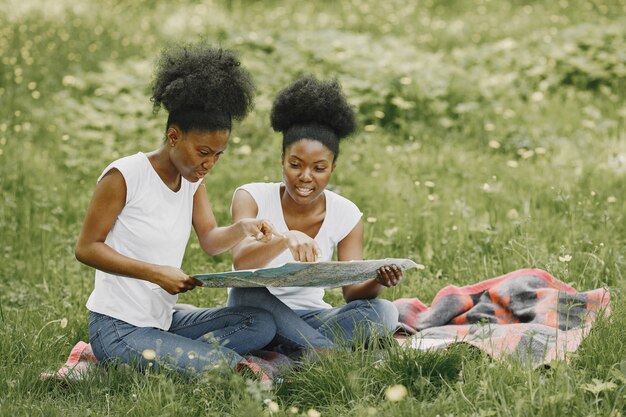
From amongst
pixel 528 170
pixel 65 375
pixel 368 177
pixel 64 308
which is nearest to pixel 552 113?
pixel 528 170

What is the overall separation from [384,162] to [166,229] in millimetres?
3003

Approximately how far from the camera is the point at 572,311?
383 cm

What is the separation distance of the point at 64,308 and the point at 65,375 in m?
0.83

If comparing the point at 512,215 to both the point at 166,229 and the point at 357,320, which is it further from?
the point at 166,229

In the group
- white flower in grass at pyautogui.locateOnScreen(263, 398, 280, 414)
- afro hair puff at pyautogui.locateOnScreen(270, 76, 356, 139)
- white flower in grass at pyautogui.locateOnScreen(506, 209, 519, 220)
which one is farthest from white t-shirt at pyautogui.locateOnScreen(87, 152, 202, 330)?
white flower in grass at pyautogui.locateOnScreen(506, 209, 519, 220)

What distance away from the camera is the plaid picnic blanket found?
359 cm

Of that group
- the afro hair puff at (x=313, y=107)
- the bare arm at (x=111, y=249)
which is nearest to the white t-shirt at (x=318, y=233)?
the afro hair puff at (x=313, y=107)

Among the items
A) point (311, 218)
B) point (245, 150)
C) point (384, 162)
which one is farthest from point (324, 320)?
point (384, 162)

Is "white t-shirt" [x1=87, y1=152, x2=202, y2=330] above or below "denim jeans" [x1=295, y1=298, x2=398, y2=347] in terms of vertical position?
above

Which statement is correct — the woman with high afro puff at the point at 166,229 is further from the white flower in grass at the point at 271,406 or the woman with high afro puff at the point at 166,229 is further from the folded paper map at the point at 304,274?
the white flower in grass at the point at 271,406

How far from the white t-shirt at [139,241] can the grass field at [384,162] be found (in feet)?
0.88

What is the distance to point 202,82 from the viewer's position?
3189 mm

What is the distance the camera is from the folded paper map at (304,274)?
2.83 metres

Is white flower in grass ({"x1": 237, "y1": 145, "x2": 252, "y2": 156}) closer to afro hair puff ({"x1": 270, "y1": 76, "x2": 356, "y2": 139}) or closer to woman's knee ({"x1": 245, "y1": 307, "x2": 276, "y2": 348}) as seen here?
afro hair puff ({"x1": 270, "y1": 76, "x2": 356, "y2": 139})
